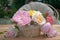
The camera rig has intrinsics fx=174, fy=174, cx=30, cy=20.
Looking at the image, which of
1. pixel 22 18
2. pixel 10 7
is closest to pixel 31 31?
pixel 22 18

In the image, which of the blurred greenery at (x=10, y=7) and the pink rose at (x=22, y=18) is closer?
the pink rose at (x=22, y=18)

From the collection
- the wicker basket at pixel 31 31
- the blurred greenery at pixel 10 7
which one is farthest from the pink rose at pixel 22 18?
the blurred greenery at pixel 10 7

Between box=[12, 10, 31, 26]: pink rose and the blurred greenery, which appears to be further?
the blurred greenery

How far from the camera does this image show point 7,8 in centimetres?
412

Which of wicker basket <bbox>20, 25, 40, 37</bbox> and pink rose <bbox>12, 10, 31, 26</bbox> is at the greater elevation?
pink rose <bbox>12, 10, 31, 26</bbox>

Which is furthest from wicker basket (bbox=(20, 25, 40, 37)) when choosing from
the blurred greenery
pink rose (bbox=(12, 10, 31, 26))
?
the blurred greenery

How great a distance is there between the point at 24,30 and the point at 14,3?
2948 mm

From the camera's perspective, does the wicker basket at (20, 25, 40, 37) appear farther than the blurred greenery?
No

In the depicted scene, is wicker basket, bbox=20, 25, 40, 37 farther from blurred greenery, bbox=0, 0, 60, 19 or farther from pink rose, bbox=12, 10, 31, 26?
blurred greenery, bbox=0, 0, 60, 19

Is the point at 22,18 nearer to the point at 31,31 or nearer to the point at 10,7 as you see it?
the point at 31,31

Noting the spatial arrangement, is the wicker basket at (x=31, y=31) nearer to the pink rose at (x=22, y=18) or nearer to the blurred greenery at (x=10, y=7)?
the pink rose at (x=22, y=18)

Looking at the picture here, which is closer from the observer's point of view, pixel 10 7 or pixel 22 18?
pixel 22 18

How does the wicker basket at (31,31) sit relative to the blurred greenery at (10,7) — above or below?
below

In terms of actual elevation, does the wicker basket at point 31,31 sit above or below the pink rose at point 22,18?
below
